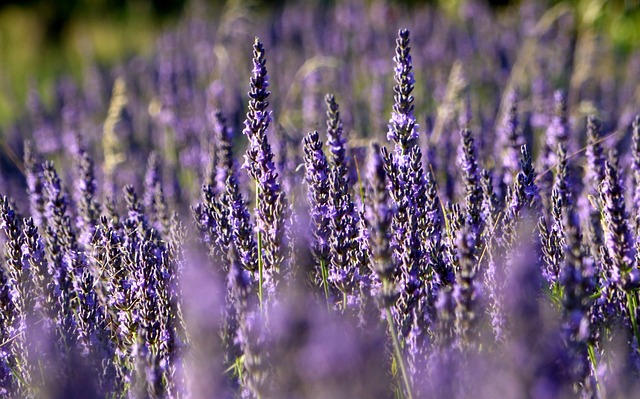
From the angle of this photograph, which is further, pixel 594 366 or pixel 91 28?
pixel 91 28

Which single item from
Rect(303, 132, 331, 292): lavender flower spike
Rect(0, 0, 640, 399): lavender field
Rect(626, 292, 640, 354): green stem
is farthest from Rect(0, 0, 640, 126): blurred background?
Rect(626, 292, 640, 354): green stem

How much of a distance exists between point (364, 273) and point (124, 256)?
865 mm

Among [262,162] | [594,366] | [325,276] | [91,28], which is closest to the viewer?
[594,366]

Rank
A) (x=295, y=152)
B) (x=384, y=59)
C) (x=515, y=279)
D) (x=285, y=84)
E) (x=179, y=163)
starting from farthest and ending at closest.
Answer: (x=384, y=59)
(x=285, y=84)
(x=179, y=163)
(x=295, y=152)
(x=515, y=279)

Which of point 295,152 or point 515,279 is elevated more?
point 295,152

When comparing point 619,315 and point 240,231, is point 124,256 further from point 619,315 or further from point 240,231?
point 619,315

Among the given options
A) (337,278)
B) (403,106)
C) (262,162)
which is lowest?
(337,278)

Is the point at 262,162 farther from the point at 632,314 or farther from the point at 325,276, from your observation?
→ the point at 632,314

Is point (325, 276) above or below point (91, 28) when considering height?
below

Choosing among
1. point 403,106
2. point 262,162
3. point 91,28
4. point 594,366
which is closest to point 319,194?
point 262,162

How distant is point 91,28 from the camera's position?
16906 millimetres

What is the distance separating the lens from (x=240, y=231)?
2.61 meters

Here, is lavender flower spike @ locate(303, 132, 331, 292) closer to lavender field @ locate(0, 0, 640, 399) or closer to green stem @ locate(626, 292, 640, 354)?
lavender field @ locate(0, 0, 640, 399)

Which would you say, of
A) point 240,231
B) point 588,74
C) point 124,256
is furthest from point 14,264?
point 588,74
